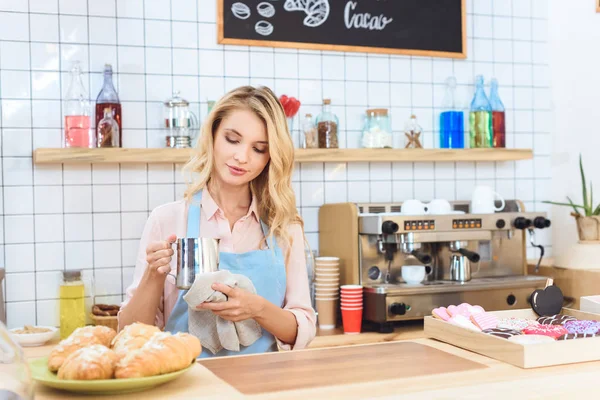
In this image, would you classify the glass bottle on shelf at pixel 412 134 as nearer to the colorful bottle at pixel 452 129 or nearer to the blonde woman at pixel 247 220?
the colorful bottle at pixel 452 129

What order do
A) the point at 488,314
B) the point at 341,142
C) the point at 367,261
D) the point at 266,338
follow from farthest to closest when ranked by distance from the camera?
the point at 341,142, the point at 367,261, the point at 266,338, the point at 488,314

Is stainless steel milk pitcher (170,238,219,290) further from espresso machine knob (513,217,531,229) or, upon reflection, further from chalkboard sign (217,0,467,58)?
espresso machine knob (513,217,531,229)

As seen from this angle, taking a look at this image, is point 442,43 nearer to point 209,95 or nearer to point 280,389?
point 209,95

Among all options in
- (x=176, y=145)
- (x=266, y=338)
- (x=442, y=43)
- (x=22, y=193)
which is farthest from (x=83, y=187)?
(x=442, y=43)

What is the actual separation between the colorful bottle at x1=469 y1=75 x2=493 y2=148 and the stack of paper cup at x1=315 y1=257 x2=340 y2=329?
3.31ft

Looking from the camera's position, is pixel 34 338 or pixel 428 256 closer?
pixel 34 338

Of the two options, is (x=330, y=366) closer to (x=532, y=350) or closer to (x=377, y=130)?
(x=532, y=350)

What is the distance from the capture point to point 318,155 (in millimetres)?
3219

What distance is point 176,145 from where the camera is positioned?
3.08 meters

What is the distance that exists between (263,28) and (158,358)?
232 centimetres

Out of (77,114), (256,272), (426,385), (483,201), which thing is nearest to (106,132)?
(77,114)

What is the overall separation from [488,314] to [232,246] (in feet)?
2.58

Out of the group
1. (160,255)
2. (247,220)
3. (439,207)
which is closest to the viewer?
(160,255)

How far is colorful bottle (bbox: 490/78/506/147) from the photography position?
3.60m
